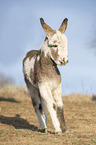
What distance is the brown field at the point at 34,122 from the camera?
5051 mm

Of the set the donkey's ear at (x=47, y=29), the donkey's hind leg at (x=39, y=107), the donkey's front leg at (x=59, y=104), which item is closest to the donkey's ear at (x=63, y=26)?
the donkey's ear at (x=47, y=29)

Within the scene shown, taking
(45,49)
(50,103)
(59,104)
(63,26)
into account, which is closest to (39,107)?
(59,104)

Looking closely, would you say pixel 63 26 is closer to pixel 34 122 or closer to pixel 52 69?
pixel 52 69

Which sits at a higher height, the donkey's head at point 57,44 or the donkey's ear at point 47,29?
the donkey's ear at point 47,29

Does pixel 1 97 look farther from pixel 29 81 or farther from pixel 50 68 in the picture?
pixel 50 68

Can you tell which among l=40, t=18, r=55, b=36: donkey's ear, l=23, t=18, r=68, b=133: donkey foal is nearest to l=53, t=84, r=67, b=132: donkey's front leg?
l=23, t=18, r=68, b=133: donkey foal

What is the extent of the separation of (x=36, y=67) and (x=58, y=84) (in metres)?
0.68

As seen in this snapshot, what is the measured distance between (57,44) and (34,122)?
3715mm

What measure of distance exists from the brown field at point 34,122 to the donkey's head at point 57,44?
172cm

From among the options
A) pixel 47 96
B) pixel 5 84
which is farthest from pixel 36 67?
pixel 5 84

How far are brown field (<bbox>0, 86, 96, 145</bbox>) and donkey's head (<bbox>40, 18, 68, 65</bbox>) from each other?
172 centimetres

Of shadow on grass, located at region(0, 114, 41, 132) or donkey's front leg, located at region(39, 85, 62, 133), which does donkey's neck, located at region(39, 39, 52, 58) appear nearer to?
donkey's front leg, located at region(39, 85, 62, 133)

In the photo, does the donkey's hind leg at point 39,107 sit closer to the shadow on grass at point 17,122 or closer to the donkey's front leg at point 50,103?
the donkey's front leg at point 50,103

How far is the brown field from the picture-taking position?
5.05 m
